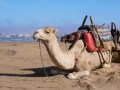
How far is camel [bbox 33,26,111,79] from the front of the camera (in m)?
8.33

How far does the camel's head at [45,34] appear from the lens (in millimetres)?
8141

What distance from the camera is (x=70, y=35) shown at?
9.91 meters

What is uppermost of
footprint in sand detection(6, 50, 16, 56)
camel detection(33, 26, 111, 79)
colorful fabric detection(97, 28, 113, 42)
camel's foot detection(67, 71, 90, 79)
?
colorful fabric detection(97, 28, 113, 42)

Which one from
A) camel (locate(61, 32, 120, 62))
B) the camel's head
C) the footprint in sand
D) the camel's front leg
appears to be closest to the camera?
the camel's head

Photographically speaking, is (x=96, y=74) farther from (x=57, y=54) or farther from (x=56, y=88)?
(x=56, y=88)

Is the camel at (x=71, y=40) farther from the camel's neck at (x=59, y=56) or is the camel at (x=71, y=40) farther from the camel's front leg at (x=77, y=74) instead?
the camel's front leg at (x=77, y=74)

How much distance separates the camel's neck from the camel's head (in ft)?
0.37

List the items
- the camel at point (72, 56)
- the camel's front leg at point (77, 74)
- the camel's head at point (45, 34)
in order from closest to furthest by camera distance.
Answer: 1. the camel's head at point (45, 34)
2. the camel at point (72, 56)
3. the camel's front leg at point (77, 74)

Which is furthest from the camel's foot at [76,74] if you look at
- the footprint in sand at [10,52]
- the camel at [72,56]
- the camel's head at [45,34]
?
the footprint in sand at [10,52]

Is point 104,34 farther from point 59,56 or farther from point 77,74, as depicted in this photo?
point 59,56

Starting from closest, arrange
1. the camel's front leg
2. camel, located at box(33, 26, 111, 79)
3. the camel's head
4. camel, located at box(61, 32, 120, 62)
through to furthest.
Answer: the camel's head < camel, located at box(33, 26, 111, 79) < the camel's front leg < camel, located at box(61, 32, 120, 62)

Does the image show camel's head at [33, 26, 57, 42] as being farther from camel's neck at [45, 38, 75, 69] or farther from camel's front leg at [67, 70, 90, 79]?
camel's front leg at [67, 70, 90, 79]

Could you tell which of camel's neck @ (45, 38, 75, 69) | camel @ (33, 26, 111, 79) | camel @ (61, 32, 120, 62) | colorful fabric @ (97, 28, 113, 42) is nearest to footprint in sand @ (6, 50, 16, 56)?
camel @ (61, 32, 120, 62)

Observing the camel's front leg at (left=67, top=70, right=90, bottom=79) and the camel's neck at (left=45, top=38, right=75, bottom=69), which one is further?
the camel's front leg at (left=67, top=70, right=90, bottom=79)
